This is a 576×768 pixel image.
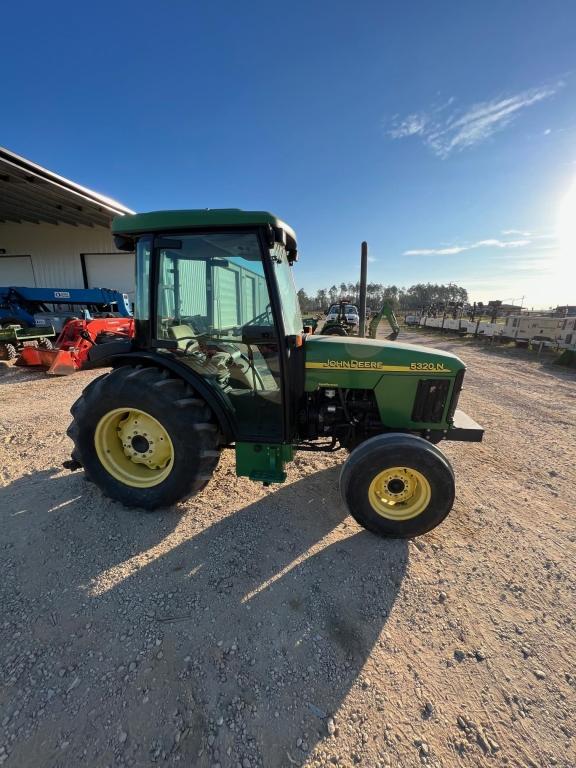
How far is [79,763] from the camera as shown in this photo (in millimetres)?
1317

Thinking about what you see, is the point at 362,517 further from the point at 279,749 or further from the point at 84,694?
the point at 84,694

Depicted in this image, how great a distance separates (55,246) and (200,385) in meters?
18.7

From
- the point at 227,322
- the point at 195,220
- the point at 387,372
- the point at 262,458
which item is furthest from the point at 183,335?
the point at 387,372

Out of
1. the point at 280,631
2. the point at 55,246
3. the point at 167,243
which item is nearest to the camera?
the point at 280,631

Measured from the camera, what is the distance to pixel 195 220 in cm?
244

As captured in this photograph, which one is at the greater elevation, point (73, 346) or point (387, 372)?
point (387, 372)

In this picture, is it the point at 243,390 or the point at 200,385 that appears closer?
the point at 200,385

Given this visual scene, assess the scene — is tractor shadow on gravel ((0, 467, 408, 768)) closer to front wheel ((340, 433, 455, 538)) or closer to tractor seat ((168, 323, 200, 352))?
front wheel ((340, 433, 455, 538))

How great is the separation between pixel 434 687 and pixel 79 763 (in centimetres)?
156

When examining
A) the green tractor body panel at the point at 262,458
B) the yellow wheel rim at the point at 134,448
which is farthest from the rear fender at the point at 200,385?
the yellow wheel rim at the point at 134,448

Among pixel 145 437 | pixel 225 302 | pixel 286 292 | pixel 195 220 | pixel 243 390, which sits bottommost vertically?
pixel 145 437

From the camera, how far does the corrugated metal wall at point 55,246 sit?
16.2 meters

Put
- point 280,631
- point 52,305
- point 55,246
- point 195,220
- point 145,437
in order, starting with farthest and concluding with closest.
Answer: point 55,246
point 52,305
point 145,437
point 195,220
point 280,631

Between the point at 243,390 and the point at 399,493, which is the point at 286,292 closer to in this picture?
the point at 243,390
